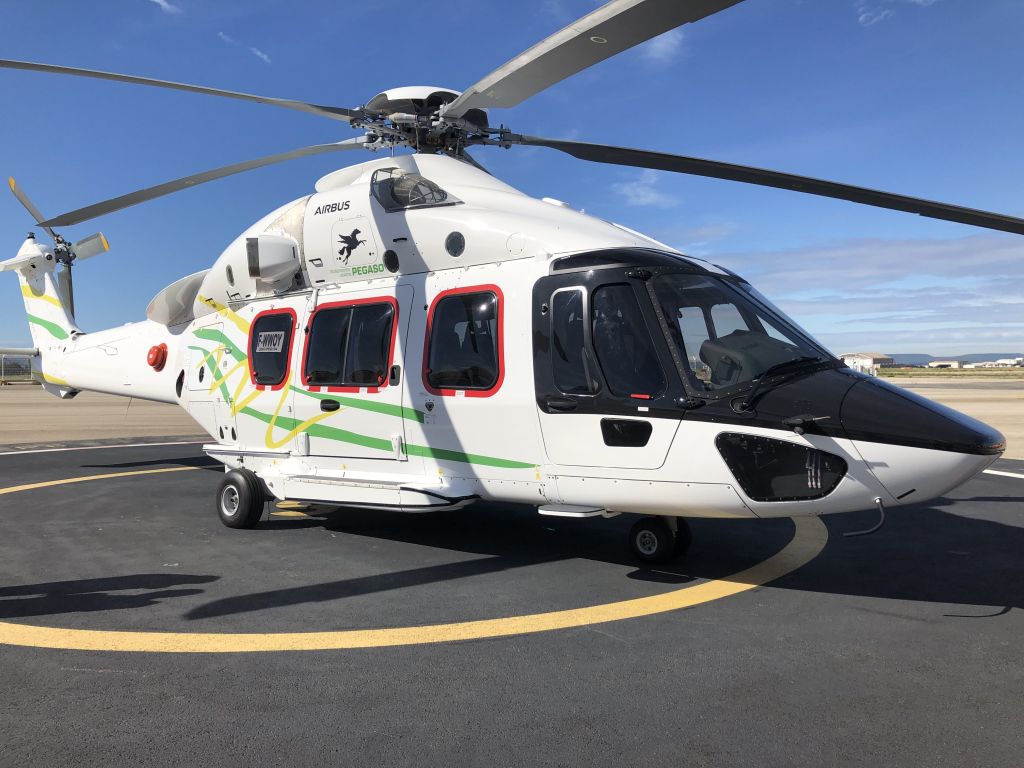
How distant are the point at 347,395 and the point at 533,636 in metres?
3.54

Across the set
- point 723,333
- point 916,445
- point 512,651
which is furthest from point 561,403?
point 916,445

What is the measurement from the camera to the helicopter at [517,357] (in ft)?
15.5

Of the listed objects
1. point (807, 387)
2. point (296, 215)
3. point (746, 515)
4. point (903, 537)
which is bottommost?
point (903, 537)

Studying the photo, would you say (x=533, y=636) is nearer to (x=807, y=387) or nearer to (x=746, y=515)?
(x=746, y=515)

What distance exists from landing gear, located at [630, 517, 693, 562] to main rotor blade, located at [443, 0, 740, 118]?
3.61 metres

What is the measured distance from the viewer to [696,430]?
5051 mm

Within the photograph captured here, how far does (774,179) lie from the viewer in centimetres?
635

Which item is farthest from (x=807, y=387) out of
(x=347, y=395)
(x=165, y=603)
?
(x=165, y=603)

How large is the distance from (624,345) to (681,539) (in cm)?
182

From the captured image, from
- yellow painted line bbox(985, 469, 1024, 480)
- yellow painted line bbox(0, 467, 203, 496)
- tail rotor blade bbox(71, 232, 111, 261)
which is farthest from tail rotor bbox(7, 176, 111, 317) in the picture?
yellow painted line bbox(985, 469, 1024, 480)

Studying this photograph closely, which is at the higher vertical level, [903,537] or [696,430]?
[696,430]

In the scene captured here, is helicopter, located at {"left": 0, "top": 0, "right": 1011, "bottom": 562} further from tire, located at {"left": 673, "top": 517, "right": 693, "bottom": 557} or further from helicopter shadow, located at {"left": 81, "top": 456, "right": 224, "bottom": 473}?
helicopter shadow, located at {"left": 81, "top": 456, "right": 224, "bottom": 473}

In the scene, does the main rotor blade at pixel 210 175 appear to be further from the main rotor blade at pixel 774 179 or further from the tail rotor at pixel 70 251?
the tail rotor at pixel 70 251

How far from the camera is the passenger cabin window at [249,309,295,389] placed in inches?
305
